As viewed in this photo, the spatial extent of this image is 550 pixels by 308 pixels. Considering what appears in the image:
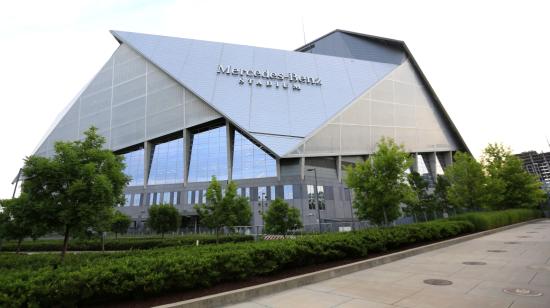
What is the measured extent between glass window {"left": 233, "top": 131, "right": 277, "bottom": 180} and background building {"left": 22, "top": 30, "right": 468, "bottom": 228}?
7.2 inches

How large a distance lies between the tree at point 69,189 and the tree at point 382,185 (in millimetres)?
14357

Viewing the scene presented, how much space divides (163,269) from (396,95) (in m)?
59.8

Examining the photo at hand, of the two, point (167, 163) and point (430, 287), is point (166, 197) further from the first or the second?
point (430, 287)

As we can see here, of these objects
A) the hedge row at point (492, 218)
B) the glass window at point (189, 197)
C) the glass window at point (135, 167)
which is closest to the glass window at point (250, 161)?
the glass window at point (189, 197)

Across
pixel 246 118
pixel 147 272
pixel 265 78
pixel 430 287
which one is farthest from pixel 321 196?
pixel 147 272

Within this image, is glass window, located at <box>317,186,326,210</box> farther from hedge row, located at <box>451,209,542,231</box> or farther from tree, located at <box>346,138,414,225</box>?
tree, located at <box>346,138,414,225</box>

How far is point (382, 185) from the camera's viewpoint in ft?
58.9

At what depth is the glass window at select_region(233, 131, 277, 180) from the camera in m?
49.2

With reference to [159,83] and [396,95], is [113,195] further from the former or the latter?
[396,95]

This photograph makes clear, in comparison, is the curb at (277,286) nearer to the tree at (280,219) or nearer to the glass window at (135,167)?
the tree at (280,219)

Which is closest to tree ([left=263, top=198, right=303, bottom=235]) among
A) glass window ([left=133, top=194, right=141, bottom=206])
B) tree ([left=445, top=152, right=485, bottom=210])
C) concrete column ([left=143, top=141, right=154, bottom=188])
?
tree ([left=445, top=152, right=485, bottom=210])

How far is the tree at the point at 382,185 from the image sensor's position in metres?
18.2

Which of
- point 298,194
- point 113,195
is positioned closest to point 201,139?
point 298,194

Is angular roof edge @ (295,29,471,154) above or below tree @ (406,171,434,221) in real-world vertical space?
above
